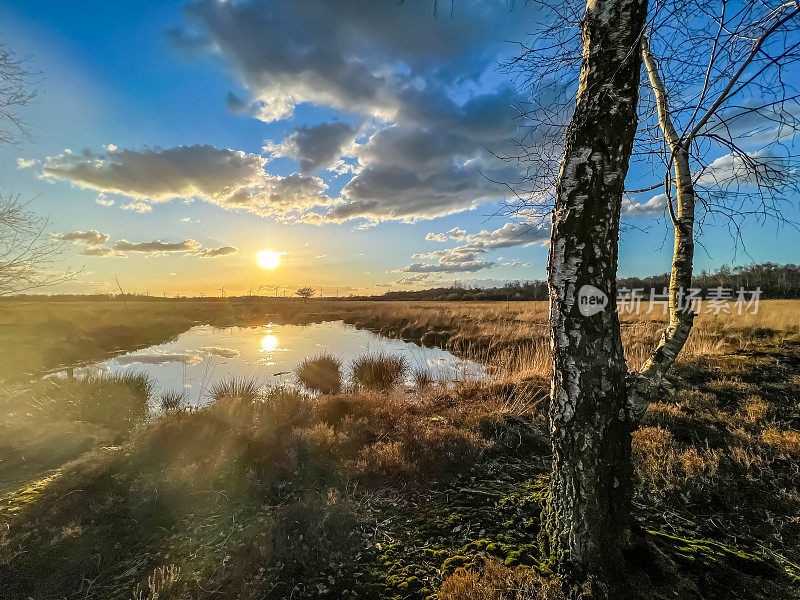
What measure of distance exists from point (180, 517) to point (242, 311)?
52.1 m

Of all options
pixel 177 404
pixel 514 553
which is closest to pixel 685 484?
pixel 514 553

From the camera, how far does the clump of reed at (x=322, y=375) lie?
11.2m

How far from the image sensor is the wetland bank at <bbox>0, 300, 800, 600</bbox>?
8.40 feet

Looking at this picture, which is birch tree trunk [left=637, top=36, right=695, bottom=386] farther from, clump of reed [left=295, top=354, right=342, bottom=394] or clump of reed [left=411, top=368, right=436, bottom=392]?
clump of reed [left=295, top=354, right=342, bottom=394]

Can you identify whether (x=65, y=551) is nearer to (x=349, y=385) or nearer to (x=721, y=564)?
(x=721, y=564)

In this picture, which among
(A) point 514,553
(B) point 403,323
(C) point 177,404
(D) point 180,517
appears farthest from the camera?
(B) point 403,323

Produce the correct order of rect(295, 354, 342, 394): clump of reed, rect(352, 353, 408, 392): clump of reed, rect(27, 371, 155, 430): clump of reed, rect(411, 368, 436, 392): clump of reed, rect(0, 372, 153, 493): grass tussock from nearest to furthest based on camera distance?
1. rect(0, 372, 153, 493): grass tussock
2. rect(27, 371, 155, 430): clump of reed
3. rect(411, 368, 436, 392): clump of reed
4. rect(295, 354, 342, 394): clump of reed
5. rect(352, 353, 408, 392): clump of reed

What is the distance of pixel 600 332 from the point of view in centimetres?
239

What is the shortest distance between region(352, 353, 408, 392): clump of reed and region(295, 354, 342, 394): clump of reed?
0.67m

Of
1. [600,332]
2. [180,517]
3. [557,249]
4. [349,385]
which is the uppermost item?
[557,249]

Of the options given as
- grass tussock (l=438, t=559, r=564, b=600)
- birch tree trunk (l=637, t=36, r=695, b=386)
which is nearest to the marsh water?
birch tree trunk (l=637, t=36, r=695, b=386)

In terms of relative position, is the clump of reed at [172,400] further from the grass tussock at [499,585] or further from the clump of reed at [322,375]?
the grass tussock at [499,585]

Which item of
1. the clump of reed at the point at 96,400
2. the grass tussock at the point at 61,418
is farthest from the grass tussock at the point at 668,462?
the clump of reed at the point at 96,400

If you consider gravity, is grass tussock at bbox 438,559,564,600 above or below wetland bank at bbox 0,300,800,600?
above
